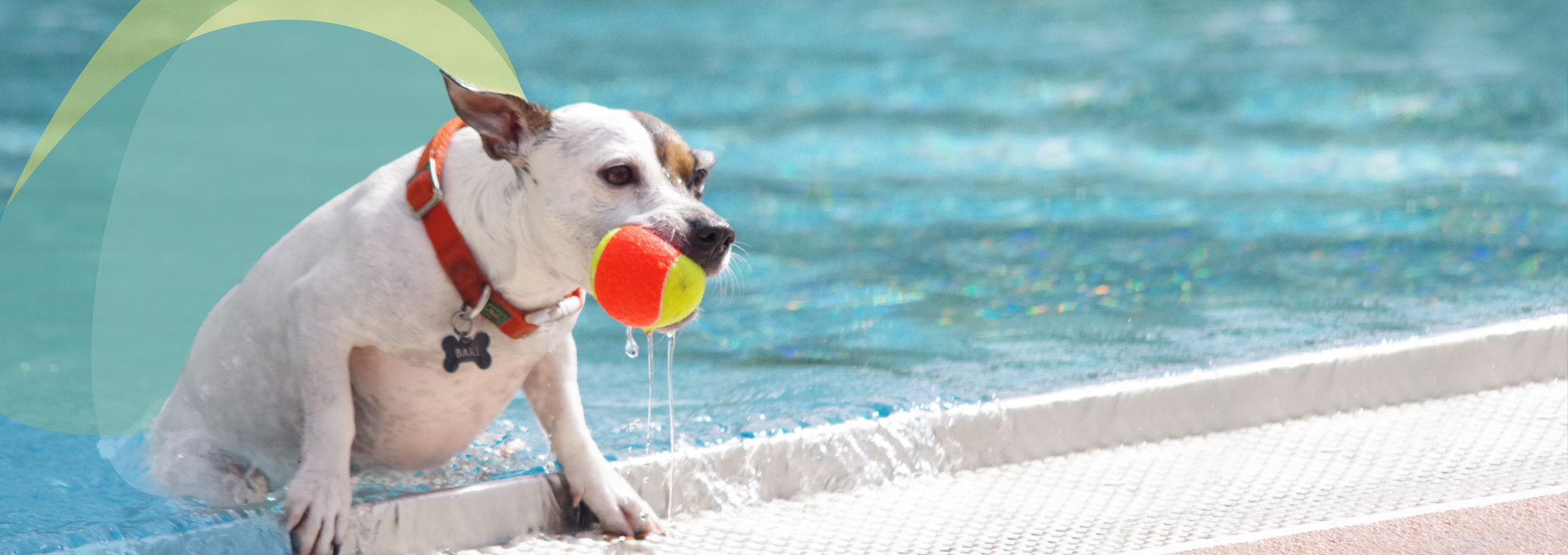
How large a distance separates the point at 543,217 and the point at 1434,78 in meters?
8.62

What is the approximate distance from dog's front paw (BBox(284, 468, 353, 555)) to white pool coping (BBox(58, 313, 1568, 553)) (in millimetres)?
67

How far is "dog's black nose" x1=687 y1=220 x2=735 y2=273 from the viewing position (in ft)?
5.72

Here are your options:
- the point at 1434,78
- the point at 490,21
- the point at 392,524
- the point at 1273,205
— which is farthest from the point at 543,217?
the point at 490,21

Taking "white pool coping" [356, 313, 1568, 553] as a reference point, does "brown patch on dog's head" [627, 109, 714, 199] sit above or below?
above

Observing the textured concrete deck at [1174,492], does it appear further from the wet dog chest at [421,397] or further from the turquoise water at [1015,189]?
the turquoise water at [1015,189]

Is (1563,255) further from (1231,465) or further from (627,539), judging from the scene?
(627,539)

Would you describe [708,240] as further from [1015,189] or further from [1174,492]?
[1015,189]

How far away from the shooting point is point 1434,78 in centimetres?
894

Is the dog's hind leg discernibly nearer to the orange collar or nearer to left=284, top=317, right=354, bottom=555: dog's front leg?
left=284, top=317, right=354, bottom=555: dog's front leg

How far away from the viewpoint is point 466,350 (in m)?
1.94

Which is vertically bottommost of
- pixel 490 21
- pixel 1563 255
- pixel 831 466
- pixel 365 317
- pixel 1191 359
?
pixel 1563 255
